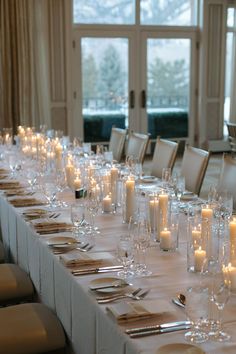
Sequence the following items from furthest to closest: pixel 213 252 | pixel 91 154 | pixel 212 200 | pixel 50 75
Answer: pixel 50 75, pixel 91 154, pixel 212 200, pixel 213 252

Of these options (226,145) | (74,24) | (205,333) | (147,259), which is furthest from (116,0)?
(205,333)

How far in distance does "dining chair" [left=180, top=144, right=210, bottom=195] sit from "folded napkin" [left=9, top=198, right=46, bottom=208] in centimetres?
127

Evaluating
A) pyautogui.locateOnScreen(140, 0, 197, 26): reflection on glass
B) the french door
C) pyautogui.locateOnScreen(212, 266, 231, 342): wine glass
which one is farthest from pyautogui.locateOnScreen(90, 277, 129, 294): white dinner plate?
pyautogui.locateOnScreen(140, 0, 197, 26): reflection on glass

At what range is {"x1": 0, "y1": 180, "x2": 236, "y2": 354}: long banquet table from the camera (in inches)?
64.2

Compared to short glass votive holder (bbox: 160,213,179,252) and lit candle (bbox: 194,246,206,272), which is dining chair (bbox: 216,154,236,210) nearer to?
short glass votive holder (bbox: 160,213,179,252)

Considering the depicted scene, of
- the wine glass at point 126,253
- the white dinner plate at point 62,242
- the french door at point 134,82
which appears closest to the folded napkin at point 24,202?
the white dinner plate at point 62,242

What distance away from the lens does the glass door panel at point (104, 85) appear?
9.50 metres

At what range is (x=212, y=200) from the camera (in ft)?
9.31

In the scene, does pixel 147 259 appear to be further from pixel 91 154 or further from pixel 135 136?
pixel 135 136

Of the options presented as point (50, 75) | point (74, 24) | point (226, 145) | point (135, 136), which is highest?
point (74, 24)

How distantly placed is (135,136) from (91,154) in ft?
2.14

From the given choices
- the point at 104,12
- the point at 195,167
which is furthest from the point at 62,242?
the point at 104,12

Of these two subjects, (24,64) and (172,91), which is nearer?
(24,64)

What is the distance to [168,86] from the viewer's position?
10117 mm
